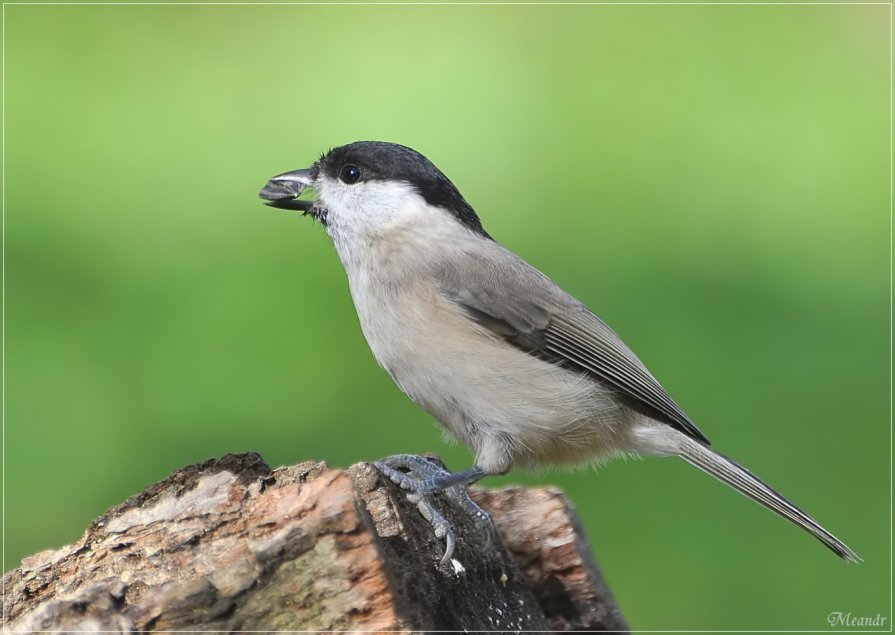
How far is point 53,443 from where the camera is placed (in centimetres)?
491

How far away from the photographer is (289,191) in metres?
3.86

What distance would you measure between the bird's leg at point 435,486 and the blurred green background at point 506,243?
119cm

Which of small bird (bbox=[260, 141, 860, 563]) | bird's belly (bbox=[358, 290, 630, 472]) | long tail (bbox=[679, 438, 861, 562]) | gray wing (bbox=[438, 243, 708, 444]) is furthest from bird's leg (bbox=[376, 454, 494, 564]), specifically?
long tail (bbox=[679, 438, 861, 562])

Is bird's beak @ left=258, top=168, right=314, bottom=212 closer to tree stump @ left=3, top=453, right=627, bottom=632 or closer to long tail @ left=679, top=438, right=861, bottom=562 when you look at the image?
tree stump @ left=3, top=453, right=627, bottom=632

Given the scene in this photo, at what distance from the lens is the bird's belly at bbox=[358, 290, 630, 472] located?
11.2ft

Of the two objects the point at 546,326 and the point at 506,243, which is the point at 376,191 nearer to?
the point at 546,326

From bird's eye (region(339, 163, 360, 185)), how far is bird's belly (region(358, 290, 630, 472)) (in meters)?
0.51

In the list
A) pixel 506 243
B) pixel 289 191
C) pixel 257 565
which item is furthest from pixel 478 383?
pixel 506 243

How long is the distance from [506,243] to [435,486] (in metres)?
3.16

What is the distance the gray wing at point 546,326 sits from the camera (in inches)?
142
